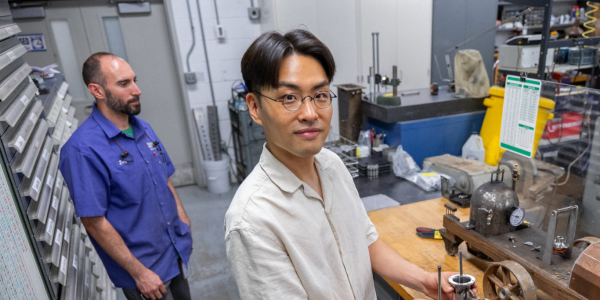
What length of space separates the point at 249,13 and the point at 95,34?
1.58 m

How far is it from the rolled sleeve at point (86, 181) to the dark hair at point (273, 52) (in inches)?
37.3

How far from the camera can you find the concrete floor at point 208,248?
2496 millimetres

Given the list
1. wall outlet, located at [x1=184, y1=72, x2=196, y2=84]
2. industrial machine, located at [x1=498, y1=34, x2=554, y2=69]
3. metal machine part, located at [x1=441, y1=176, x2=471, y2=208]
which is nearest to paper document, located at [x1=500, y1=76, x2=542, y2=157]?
metal machine part, located at [x1=441, y1=176, x2=471, y2=208]

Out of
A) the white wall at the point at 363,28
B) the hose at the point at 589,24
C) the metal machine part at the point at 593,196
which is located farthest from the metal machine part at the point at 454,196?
the white wall at the point at 363,28

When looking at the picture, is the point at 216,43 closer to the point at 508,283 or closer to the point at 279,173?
the point at 279,173

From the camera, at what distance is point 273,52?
0.81m

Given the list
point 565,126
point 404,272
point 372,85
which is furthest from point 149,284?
point 565,126

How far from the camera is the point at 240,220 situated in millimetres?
801

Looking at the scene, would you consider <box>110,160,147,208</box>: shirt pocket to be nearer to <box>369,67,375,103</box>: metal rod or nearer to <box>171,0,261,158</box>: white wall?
<box>369,67,375,103</box>: metal rod

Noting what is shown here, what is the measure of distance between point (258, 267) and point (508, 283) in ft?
2.49

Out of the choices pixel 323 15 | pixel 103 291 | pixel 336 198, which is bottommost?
pixel 103 291

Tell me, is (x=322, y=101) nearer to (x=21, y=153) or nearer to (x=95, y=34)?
(x=21, y=153)

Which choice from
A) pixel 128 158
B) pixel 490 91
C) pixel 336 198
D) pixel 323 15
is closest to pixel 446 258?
pixel 336 198

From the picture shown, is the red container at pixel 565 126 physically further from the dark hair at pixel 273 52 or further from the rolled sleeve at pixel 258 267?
the rolled sleeve at pixel 258 267
